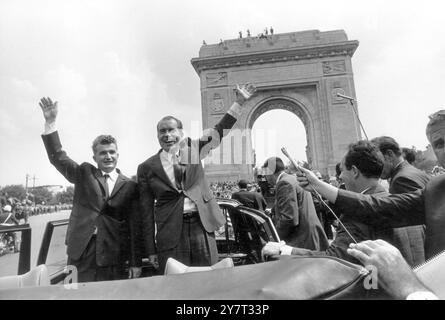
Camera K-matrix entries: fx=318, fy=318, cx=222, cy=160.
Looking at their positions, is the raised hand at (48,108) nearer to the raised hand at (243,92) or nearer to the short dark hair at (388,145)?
the raised hand at (243,92)

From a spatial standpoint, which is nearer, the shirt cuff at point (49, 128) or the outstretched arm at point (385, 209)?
the outstretched arm at point (385, 209)

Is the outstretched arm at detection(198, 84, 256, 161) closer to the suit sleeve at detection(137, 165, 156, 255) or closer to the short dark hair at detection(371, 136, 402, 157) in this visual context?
the suit sleeve at detection(137, 165, 156, 255)

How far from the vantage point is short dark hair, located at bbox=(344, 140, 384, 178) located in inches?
82.6

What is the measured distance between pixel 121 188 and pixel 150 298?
81.0 inches

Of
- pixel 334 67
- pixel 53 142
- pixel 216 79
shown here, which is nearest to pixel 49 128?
pixel 53 142

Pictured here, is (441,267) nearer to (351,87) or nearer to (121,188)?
(121,188)

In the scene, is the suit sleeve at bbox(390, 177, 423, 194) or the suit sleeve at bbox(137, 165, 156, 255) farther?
the suit sleeve at bbox(137, 165, 156, 255)

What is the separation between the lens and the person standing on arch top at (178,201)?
2641 millimetres

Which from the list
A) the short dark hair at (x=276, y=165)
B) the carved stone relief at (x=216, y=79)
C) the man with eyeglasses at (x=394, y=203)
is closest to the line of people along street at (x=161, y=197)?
the man with eyeglasses at (x=394, y=203)

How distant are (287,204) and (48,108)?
242 centimetres

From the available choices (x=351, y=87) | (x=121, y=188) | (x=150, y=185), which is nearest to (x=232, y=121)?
(x=150, y=185)

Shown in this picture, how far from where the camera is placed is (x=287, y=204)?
3309 millimetres

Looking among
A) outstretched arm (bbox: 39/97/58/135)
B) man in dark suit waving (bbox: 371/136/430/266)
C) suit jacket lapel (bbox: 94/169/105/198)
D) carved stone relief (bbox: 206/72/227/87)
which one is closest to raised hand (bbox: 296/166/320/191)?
man in dark suit waving (bbox: 371/136/430/266)

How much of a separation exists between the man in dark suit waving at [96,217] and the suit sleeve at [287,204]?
1465mm
